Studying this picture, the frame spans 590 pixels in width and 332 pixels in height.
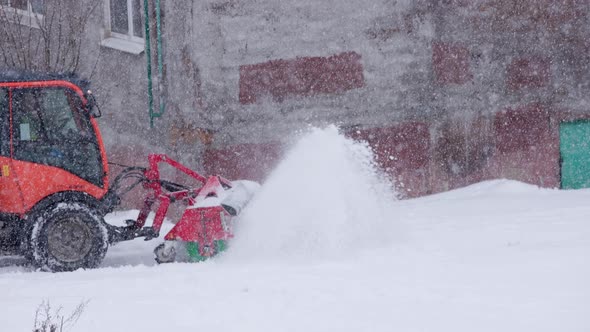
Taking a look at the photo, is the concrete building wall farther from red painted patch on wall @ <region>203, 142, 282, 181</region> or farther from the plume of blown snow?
the plume of blown snow

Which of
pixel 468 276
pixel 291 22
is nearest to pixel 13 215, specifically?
pixel 468 276

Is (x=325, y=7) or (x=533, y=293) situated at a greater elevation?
(x=325, y=7)

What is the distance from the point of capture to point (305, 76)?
11.9 meters

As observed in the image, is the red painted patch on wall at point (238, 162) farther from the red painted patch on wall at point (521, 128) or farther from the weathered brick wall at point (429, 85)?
the red painted patch on wall at point (521, 128)

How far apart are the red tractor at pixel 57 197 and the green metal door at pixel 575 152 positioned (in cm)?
669

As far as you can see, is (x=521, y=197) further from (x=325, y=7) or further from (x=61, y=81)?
(x=61, y=81)

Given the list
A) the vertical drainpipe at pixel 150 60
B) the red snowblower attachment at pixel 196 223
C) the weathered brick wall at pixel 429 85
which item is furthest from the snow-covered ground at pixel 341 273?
the vertical drainpipe at pixel 150 60

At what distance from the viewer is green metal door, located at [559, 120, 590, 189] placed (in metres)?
11.5

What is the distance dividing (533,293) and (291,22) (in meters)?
8.14

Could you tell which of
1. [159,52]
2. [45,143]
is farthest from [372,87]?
[45,143]

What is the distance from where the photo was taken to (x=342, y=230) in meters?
6.95

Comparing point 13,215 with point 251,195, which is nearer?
point 13,215

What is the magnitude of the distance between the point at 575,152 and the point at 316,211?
6.51 meters

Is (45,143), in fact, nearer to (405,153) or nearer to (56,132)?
(56,132)
